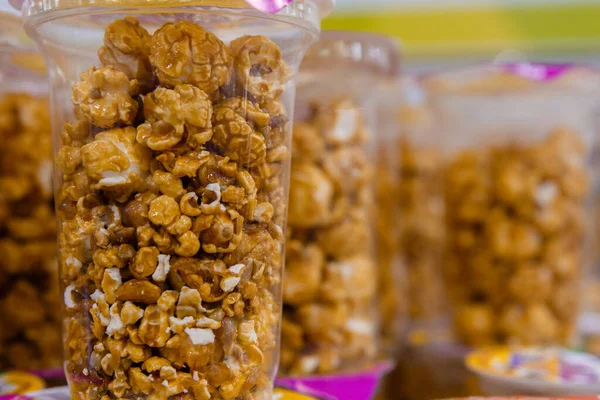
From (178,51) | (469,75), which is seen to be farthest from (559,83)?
(178,51)

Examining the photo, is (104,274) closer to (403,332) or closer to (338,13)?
(403,332)

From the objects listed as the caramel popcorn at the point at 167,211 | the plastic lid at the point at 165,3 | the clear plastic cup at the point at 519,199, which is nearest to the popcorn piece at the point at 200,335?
the caramel popcorn at the point at 167,211

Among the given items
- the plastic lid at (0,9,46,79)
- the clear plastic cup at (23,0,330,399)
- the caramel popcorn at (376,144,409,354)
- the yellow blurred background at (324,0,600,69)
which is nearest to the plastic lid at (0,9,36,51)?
the plastic lid at (0,9,46,79)

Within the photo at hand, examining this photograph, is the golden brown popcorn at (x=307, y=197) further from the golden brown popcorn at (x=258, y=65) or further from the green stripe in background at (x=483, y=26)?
the green stripe in background at (x=483, y=26)

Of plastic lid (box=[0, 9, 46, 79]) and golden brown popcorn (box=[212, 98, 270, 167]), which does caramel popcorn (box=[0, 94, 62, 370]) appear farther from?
golden brown popcorn (box=[212, 98, 270, 167])

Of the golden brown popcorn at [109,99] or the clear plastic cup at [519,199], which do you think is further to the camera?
the clear plastic cup at [519,199]

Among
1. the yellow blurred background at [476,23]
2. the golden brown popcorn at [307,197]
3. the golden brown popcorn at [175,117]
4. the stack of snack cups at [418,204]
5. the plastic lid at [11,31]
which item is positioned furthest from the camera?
the yellow blurred background at [476,23]

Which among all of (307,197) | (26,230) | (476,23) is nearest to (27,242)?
(26,230)

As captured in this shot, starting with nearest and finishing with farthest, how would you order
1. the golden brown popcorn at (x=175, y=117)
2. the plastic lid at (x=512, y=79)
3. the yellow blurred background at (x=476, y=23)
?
1. the golden brown popcorn at (x=175, y=117)
2. the plastic lid at (x=512, y=79)
3. the yellow blurred background at (x=476, y=23)
